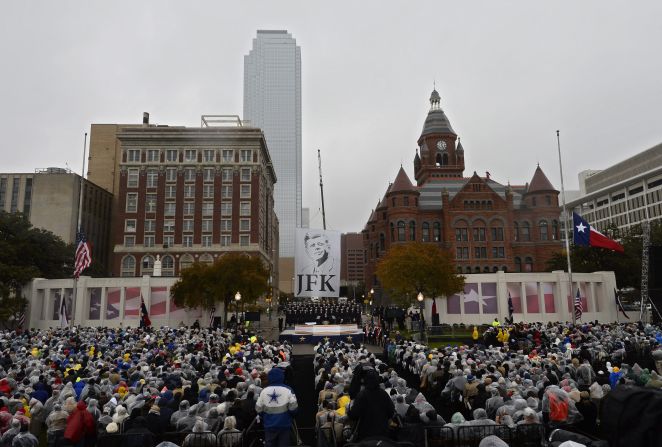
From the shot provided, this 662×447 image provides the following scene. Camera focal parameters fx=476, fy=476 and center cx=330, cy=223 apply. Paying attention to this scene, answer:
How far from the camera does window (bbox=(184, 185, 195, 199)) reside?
301 ft

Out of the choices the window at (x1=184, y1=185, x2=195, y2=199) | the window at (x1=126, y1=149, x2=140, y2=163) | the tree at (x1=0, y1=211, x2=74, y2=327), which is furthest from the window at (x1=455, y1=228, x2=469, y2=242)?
the tree at (x1=0, y1=211, x2=74, y2=327)

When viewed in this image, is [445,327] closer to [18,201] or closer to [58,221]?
[58,221]

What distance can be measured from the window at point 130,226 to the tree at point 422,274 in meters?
56.0

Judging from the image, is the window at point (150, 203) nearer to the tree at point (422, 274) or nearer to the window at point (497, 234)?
the tree at point (422, 274)

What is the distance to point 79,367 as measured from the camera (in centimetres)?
1808

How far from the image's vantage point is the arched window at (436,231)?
3556 inches

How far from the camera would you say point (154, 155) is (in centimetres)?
9212

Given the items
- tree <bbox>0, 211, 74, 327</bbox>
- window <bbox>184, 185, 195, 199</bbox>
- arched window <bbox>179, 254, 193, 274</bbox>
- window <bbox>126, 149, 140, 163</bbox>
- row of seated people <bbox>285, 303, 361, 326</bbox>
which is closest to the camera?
row of seated people <bbox>285, 303, 361, 326</bbox>

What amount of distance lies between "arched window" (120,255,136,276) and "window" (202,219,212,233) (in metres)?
13.7

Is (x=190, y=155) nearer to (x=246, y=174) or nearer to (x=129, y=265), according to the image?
(x=246, y=174)

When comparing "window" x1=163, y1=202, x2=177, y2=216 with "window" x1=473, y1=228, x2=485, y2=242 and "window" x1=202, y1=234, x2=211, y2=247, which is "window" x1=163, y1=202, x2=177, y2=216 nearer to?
"window" x1=202, y1=234, x2=211, y2=247

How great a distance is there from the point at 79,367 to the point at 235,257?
127ft

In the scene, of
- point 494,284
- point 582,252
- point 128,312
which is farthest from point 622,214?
point 128,312

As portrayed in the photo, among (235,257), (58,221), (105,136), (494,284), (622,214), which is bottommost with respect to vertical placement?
(494,284)
